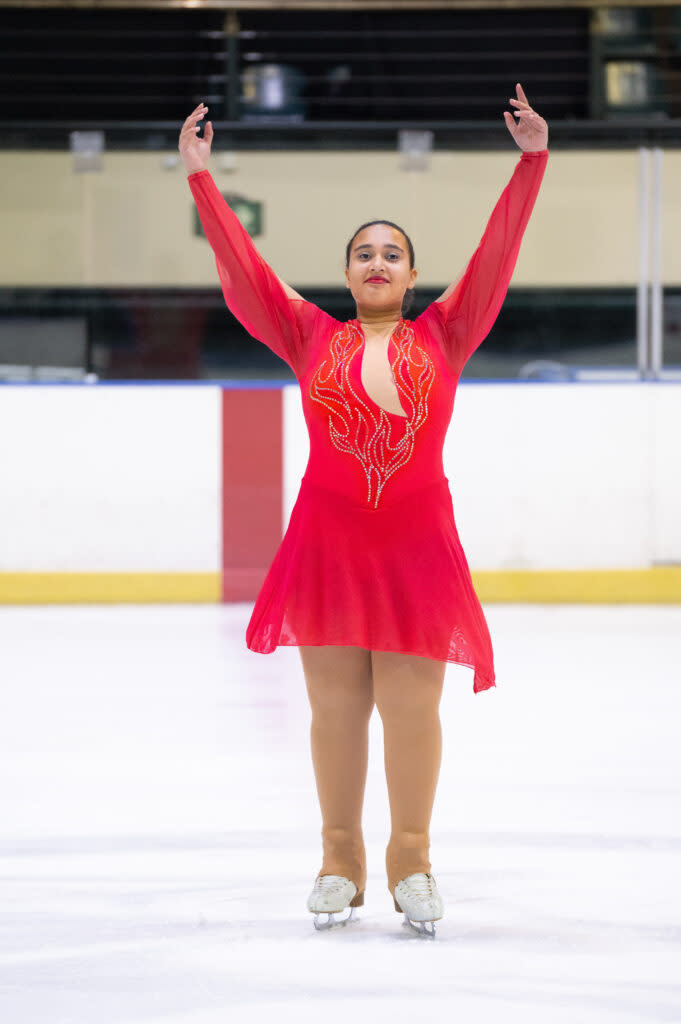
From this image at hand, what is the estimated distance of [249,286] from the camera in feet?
5.42

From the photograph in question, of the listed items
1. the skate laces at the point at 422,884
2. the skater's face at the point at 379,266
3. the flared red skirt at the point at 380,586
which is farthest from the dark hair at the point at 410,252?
the skate laces at the point at 422,884

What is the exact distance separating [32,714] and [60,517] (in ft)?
7.24

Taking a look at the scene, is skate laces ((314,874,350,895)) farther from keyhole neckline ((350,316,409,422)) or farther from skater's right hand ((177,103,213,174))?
skater's right hand ((177,103,213,174))

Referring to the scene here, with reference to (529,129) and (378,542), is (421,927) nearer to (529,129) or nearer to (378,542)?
(378,542)

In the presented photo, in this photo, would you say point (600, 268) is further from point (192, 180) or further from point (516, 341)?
point (192, 180)

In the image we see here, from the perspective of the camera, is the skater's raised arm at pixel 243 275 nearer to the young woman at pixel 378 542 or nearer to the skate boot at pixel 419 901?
the young woman at pixel 378 542

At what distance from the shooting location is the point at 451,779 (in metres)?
2.43

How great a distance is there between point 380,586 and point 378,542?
2.4 inches

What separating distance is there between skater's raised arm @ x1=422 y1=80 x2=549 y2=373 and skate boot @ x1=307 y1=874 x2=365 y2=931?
74 cm

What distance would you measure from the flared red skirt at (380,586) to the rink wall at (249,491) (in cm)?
344

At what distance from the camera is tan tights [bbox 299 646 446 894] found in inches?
63.3

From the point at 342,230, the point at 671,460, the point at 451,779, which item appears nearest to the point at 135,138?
the point at 342,230

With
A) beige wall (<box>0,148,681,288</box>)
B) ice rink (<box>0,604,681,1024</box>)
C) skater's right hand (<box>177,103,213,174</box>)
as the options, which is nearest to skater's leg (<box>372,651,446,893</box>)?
ice rink (<box>0,604,681,1024</box>)

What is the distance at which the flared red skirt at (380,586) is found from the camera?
1.59 metres
